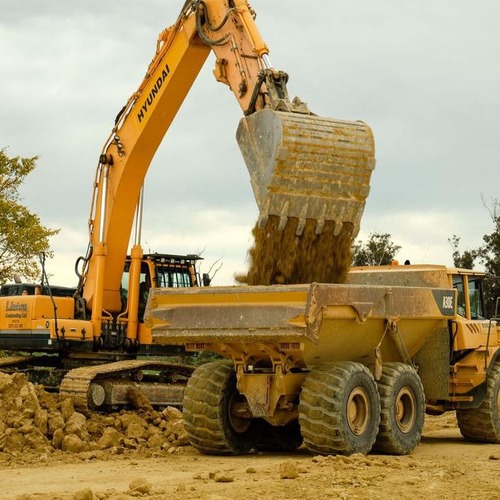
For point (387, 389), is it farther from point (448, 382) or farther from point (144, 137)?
point (144, 137)

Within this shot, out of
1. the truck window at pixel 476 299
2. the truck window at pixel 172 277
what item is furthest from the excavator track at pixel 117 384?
the truck window at pixel 476 299

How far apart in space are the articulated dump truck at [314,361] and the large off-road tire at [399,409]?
0.01 metres

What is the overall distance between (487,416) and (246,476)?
5407 mm

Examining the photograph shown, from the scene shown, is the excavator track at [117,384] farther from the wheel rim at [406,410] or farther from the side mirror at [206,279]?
the wheel rim at [406,410]

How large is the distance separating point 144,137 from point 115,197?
1039mm

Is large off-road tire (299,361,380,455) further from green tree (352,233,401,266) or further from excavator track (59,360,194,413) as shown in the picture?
green tree (352,233,401,266)

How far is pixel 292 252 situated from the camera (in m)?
12.0

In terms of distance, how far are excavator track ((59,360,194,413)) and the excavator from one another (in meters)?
0.02

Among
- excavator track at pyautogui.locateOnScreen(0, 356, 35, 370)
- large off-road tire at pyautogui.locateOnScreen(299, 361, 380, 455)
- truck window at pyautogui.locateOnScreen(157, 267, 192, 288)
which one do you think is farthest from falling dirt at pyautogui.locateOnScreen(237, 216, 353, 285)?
excavator track at pyautogui.locateOnScreen(0, 356, 35, 370)

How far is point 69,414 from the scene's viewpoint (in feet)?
45.1

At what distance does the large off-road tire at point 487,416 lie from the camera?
14148 mm

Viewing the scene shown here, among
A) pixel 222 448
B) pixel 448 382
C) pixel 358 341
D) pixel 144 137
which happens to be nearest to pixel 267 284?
pixel 358 341

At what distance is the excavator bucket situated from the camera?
11.7 meters

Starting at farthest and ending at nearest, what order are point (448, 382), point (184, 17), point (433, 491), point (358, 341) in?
point (184, 17)
point (448, 382)
point (358, 341)
point (433, 491)
